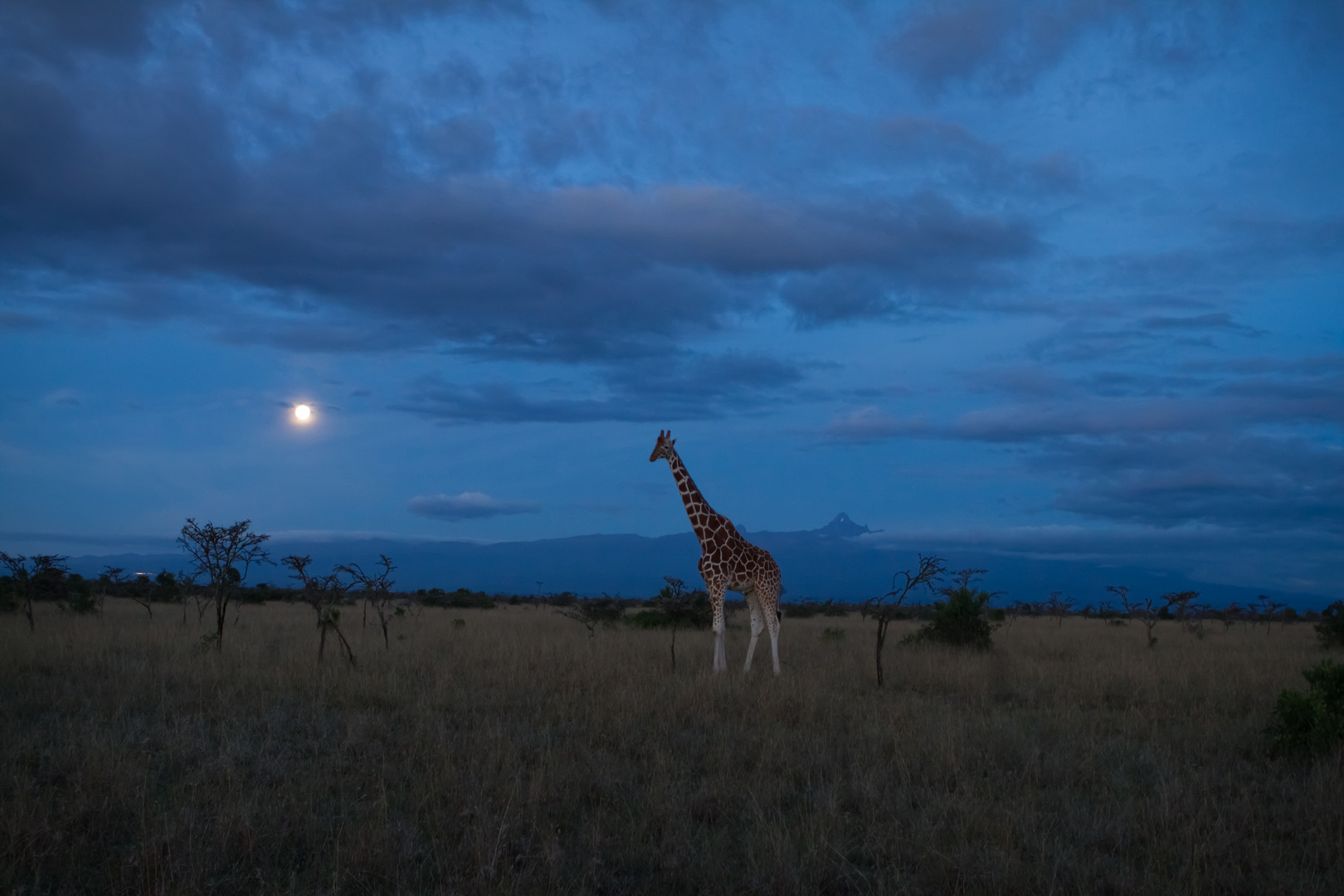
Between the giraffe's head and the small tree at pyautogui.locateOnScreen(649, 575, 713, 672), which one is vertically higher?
the giraffe's head

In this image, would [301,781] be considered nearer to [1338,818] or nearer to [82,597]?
[1338,818]

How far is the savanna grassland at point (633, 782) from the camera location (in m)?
5.97

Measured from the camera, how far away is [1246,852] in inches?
254

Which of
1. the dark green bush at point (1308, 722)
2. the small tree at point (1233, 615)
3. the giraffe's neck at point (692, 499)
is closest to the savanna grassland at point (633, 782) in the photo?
A: the dark green bush at point (1308, 722)

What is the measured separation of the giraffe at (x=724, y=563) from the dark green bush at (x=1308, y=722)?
7.80 metres

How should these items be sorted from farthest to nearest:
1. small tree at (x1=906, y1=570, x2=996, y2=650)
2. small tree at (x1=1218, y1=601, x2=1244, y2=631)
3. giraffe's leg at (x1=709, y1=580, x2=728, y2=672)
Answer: small tree at (x1=1218, y1=601, x2=1244, y2=631) → small tree at (x1=906, y1=570, x2=996, y2=650) → giraffe's leg at (x1=709, y1=580, x2=728, y2=672)

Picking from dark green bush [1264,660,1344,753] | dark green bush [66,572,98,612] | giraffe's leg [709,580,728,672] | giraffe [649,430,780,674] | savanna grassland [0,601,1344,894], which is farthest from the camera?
dark green bush [66,572,98,612]

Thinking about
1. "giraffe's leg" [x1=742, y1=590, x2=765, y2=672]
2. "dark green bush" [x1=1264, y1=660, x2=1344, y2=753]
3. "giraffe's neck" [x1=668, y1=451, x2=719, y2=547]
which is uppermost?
"giraffe's neck" [x1=668, y1=451, x2=719, y2=547]

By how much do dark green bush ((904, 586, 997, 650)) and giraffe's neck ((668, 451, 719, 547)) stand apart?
718cm

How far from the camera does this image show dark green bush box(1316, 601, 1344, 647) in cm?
2247

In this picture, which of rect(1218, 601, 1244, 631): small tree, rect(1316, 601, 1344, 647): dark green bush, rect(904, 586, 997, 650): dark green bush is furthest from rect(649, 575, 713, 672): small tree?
rect(1218, 601, 1244, 631): small tree

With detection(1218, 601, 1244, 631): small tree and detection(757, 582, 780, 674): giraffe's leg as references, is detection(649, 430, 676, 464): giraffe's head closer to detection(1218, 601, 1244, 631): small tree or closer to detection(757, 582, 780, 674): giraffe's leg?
detection(757, 582, 780, 674): giraffe's leg

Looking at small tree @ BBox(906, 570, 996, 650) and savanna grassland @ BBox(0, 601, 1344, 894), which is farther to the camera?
small tree @ BBox(906, 570, 996, 650)

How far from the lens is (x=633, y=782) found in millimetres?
8000
